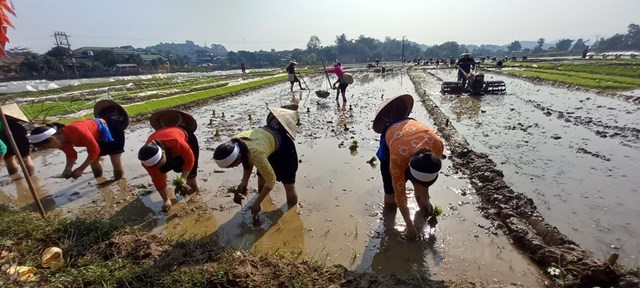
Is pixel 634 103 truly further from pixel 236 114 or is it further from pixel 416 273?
pixel 236 114

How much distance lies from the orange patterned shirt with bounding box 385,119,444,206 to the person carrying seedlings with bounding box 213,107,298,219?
1.54 meters

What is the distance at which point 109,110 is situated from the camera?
661 cm

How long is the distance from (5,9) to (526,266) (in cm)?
643

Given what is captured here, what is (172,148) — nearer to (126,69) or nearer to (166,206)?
(166,206)

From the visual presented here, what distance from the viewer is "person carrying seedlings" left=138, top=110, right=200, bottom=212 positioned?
4.27 meters

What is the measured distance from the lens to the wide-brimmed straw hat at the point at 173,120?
559 cm

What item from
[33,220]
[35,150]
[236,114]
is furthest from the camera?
[236,114]

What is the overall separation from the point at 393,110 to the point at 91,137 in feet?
16.4

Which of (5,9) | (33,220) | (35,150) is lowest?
(35,150)

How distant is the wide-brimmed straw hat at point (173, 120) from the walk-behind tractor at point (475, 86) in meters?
14.1

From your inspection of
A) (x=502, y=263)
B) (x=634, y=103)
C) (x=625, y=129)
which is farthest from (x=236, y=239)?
(x=634, y=103)

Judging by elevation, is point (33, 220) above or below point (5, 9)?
below

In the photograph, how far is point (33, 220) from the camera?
4051 mm

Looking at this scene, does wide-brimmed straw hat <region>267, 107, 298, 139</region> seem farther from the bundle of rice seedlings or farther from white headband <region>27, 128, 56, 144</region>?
white headband <region>27, 128, 56, 144</region>
